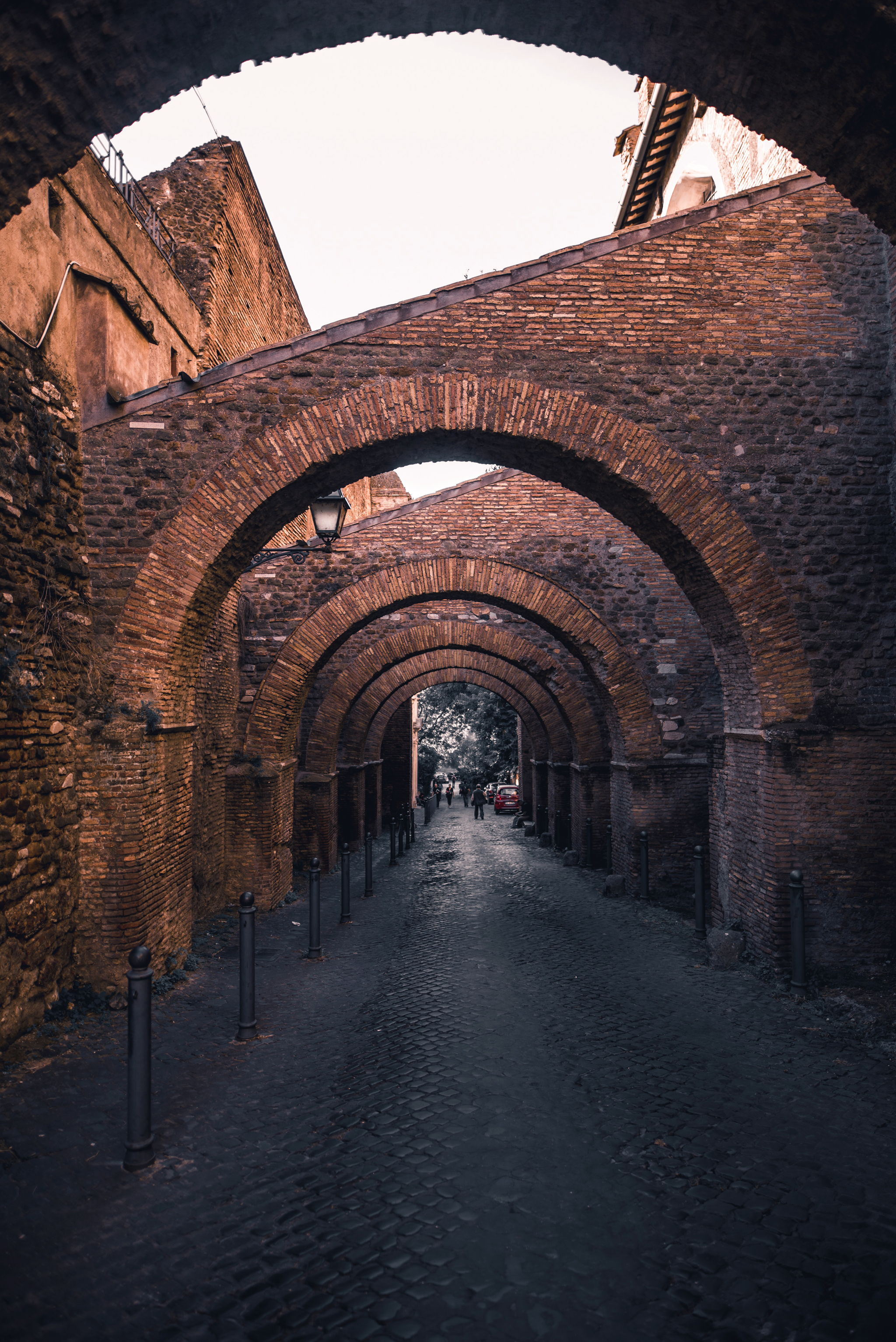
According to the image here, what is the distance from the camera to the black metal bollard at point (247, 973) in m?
5.32

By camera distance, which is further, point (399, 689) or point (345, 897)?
point (399, 689)

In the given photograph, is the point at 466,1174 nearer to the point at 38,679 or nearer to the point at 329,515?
the point at 38,679

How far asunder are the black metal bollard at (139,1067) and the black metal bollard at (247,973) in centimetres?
157

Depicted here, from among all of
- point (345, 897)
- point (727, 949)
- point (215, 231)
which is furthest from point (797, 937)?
point (215, 231)

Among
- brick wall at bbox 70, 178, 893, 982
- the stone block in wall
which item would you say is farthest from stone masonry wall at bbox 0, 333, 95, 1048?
the stone block in wall

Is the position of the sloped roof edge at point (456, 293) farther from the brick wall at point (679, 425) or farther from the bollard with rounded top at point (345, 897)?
the bollard with rounded top at point (345, 897)

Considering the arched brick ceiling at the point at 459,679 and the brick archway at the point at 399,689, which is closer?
the brick archway at the point at 399,689

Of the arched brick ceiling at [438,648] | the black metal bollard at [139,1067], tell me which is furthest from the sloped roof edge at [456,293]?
the arched brick ceiling at [438,648]

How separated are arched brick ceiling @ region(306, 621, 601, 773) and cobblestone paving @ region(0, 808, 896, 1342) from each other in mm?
7391

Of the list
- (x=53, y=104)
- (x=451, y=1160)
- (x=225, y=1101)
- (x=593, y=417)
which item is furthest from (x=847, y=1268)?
(x=593, y=417)

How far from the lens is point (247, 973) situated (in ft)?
17.6

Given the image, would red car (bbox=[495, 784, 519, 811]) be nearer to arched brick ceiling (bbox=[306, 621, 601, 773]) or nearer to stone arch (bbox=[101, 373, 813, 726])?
arched brick ceiling (bbox=[306, 621, 601, 773])

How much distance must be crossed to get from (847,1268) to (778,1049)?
2.29 meters

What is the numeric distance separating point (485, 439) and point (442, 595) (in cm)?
606
